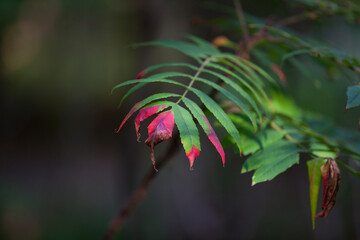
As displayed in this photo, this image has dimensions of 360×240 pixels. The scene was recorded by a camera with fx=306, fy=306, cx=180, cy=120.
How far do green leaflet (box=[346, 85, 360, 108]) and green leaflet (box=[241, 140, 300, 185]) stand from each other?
0.45 ft

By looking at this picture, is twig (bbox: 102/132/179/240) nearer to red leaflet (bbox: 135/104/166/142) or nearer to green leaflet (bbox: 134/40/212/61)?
green leaflet (bbox: 134/40/212/61)

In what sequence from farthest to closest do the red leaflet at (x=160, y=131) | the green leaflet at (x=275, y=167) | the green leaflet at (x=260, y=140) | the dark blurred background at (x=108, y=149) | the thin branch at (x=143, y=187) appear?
the dark blurred background at (x=108, y=149)
the thin branch at (x=143, y=187)
the green leaflet at (x=260, y=140)
the green leaflet at (x=275, y=167)
the red leaflet at (x=160, y=131)

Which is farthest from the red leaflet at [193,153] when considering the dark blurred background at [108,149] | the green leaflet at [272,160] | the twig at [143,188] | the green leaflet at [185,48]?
the dark blurred background at [108,149]

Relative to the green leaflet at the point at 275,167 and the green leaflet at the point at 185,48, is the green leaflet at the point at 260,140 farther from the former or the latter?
the green leaflet at the point at 185,48

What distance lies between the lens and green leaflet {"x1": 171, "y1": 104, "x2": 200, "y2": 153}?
439 mm

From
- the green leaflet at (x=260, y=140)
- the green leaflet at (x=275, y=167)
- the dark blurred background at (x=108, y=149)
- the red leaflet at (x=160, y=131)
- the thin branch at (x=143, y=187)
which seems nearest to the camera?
the red leaflet at (x=160, y=131)

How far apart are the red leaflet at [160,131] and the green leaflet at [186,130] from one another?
0.01 meters

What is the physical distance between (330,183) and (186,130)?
26cm

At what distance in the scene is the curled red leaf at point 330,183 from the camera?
19.8 inches

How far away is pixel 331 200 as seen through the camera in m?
0.51

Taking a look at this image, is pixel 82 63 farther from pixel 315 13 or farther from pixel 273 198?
pixel 315 13

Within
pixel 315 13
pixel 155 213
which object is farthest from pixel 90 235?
pixel 315 13

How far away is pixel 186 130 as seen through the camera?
0.45m

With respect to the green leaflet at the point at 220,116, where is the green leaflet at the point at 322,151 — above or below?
below
